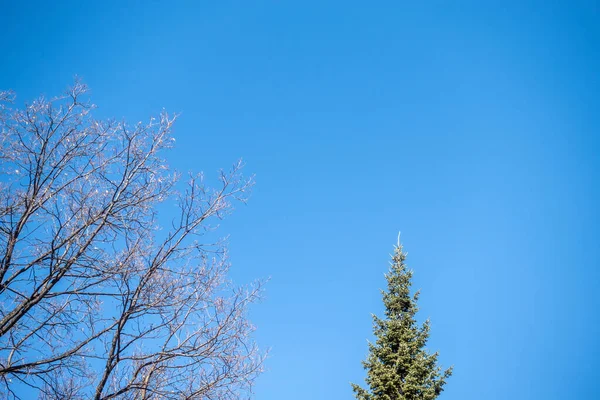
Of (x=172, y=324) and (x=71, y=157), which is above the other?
(x=71, y=157)

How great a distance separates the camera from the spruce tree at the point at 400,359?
13.8 meters

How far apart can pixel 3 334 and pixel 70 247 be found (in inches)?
44.8

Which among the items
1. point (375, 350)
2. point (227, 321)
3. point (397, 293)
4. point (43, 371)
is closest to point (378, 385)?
point (375, 350)

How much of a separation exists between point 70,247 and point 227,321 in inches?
85.3

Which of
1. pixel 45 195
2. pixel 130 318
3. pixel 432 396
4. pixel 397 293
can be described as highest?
pixel 397 293

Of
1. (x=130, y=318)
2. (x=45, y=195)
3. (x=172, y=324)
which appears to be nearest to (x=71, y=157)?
(x=45, y=195)

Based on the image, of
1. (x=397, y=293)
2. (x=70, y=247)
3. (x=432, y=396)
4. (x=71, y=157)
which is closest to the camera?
(x=70, y=247)

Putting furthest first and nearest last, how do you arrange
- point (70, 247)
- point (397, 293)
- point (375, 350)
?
point (397, 293)
point (375, 350)
point (70, 247)

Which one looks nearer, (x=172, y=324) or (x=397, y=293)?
(x=172, y=324)

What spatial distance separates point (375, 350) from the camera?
14.9 m

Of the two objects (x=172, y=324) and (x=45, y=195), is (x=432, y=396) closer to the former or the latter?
(x=172, y=324)

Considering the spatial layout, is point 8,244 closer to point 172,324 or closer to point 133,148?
point 133,148

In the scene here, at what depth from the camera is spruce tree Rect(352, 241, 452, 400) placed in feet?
45.2

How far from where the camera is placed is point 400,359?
14.1 metres
